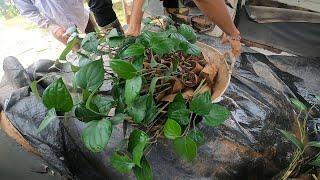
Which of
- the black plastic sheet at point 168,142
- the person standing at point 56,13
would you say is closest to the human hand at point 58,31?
the person standing at point 56,13

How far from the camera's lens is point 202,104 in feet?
2.53

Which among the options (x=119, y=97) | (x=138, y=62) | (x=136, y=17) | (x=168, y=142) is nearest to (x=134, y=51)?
(x=138, y=62)

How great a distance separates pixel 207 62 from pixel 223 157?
0.35 meters

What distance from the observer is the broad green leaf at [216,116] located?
793 mm

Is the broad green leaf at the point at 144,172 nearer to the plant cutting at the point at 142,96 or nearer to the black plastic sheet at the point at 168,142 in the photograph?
the plant cutting at the point at 142,96

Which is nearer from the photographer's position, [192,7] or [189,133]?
[189,133]

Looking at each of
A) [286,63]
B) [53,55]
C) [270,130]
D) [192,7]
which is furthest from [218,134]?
[53,55]

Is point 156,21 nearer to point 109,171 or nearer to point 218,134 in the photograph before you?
point 218,134

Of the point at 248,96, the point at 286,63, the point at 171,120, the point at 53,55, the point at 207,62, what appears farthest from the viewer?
the point at 53,55

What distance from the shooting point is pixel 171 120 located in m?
0.77

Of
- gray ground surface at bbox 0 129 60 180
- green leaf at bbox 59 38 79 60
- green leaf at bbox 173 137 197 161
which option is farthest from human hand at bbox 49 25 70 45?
green leaf at bbox 173 137 197 161

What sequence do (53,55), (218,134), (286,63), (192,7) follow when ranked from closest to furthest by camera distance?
(218,134) < (286,63) < (192,7) < (53,55)

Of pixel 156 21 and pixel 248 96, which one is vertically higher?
pixel 156 21

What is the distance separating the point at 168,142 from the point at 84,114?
0.41 meters
